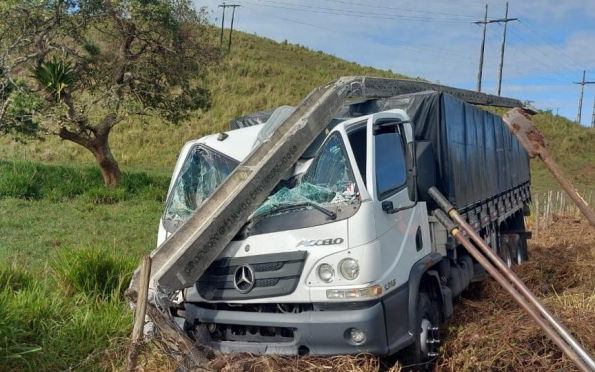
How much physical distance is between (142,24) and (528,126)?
17.3m

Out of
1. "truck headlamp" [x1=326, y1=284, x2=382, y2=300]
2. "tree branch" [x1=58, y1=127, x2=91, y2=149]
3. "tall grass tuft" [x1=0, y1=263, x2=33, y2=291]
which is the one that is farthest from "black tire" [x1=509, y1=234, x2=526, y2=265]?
"tree branch" [x1=58, y1=127, x2=91, y2=149]

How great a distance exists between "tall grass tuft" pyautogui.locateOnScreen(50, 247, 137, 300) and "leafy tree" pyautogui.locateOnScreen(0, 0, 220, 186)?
1115 cm

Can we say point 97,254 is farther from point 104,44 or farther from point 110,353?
point 104,44

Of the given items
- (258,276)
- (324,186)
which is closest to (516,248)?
(324,186)

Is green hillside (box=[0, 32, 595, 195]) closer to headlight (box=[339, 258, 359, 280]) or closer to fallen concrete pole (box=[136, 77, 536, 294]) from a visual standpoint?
fallen concrete pole (box=[136, 77, 536, 294])

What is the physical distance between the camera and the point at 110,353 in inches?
223

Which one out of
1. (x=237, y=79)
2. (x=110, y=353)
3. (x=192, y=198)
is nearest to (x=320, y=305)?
(x=192, y=198)

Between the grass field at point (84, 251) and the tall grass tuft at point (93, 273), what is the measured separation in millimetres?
12

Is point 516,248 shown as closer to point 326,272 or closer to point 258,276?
point 326,272

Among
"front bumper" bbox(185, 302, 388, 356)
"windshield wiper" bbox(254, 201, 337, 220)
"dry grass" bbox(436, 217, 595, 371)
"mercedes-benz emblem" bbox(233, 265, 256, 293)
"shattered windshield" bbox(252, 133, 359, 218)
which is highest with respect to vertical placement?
"shattered windshield" bbox(252, 133, 359, 218)

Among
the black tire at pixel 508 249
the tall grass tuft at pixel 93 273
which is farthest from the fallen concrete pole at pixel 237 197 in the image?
the black tire at pixel 508 249

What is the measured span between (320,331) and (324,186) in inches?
46.1

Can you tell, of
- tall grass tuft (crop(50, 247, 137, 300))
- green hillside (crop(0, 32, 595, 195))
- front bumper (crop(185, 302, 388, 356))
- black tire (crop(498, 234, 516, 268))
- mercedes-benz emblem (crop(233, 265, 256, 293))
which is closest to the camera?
front bumper (crop(185, 302, 388, 356))

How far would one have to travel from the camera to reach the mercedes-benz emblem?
473 cm
